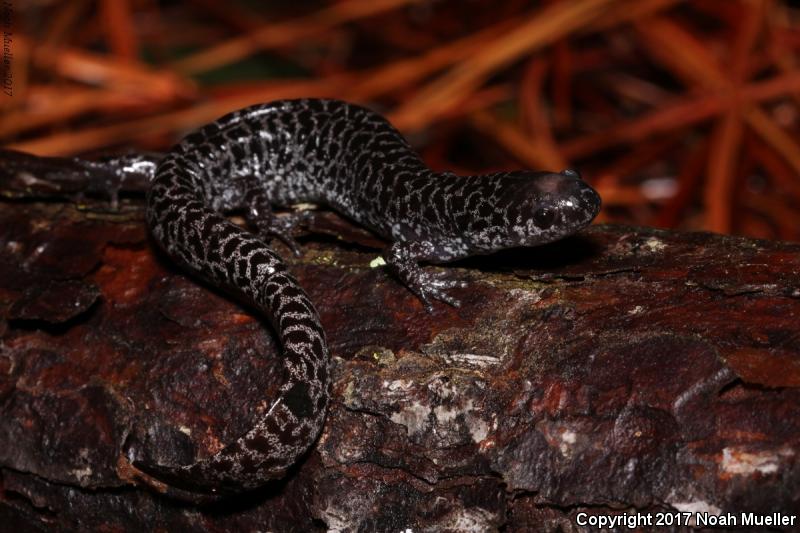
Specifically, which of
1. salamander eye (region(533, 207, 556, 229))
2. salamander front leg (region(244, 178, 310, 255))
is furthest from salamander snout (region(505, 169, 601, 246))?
salamander front leg (region(244, 178, 310, 255))

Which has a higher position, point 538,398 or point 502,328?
point 502,328

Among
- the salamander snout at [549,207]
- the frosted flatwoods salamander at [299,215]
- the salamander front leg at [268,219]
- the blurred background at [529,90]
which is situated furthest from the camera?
the blurred background at [529,90]

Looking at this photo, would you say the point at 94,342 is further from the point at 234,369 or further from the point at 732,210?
the point at 732,210

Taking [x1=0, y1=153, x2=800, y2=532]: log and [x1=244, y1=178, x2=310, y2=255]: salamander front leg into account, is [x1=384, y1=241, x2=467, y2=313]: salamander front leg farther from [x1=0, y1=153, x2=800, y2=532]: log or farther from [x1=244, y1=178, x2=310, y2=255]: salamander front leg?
[x1=244, y1=178, x2=310, y2=255]: salamander front leg

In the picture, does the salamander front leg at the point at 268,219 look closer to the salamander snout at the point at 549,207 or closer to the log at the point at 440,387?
the log at the point at 440,387

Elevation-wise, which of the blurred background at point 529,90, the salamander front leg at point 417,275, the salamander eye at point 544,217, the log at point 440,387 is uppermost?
the blurred background at point 529,90

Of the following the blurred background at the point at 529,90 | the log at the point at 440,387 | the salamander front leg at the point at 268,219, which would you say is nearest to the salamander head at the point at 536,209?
the log at the point at 440,387

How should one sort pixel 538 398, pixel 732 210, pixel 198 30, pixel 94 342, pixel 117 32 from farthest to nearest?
pixel 198 30, pixel 117 32, pixel 732 210, pixel 94 342, pixel 538 398

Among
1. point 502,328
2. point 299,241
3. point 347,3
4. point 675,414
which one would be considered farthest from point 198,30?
point 675,414
